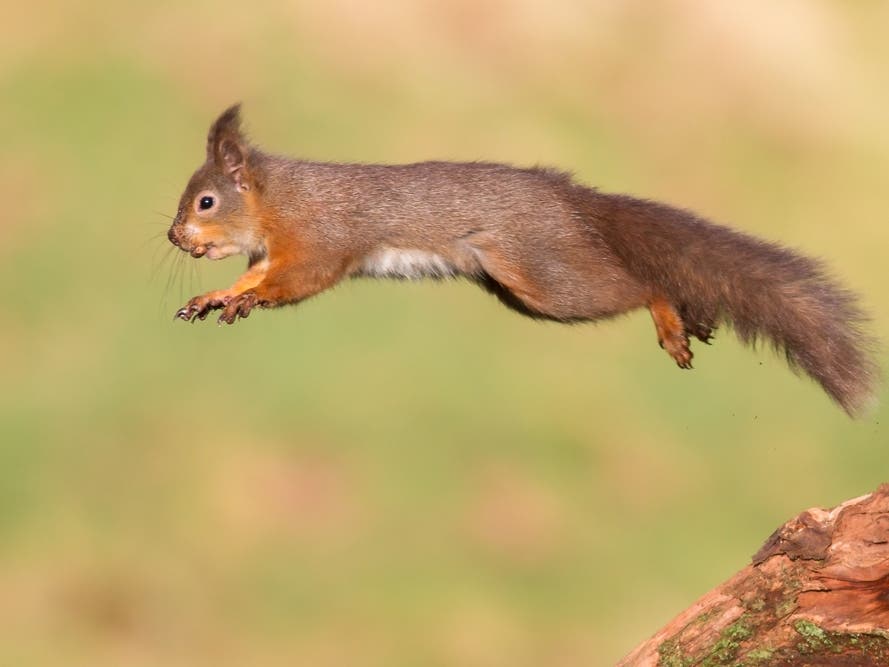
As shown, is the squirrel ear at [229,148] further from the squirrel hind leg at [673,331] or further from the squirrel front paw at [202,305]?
the squirrel hind leg at [673,331]

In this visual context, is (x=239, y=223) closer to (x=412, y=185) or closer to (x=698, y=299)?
(x=412, y=185)

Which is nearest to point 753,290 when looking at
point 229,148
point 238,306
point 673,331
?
point 673,331

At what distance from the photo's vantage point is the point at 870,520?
13.9 feet

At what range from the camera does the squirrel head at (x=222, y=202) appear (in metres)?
5.48

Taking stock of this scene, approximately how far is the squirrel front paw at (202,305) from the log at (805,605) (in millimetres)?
1825

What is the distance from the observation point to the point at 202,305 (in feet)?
16.1

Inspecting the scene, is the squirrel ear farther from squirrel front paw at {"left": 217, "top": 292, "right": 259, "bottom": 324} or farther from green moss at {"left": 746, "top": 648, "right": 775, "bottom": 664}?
→ green moss at {"left": 746, "top": 648, "right": 775, "bottom": 664}

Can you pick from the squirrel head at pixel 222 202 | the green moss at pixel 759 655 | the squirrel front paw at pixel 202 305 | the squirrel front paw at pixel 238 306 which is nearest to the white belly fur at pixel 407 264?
the squirrel head at pixel 222 202

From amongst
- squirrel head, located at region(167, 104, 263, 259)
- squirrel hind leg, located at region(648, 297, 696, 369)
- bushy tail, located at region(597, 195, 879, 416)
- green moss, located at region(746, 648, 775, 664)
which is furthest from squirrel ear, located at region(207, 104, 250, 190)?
green moss, located at region(746, 648, 775, 664)

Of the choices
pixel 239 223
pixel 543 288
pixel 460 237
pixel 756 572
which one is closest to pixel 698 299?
pixel 543 288

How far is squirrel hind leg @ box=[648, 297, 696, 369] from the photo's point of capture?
5.19 m

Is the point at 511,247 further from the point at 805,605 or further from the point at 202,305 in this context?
the point at 805,605

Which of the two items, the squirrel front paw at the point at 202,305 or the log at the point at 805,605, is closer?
the log at the point at 805,605

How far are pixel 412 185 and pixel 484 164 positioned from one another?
1.15 feet
